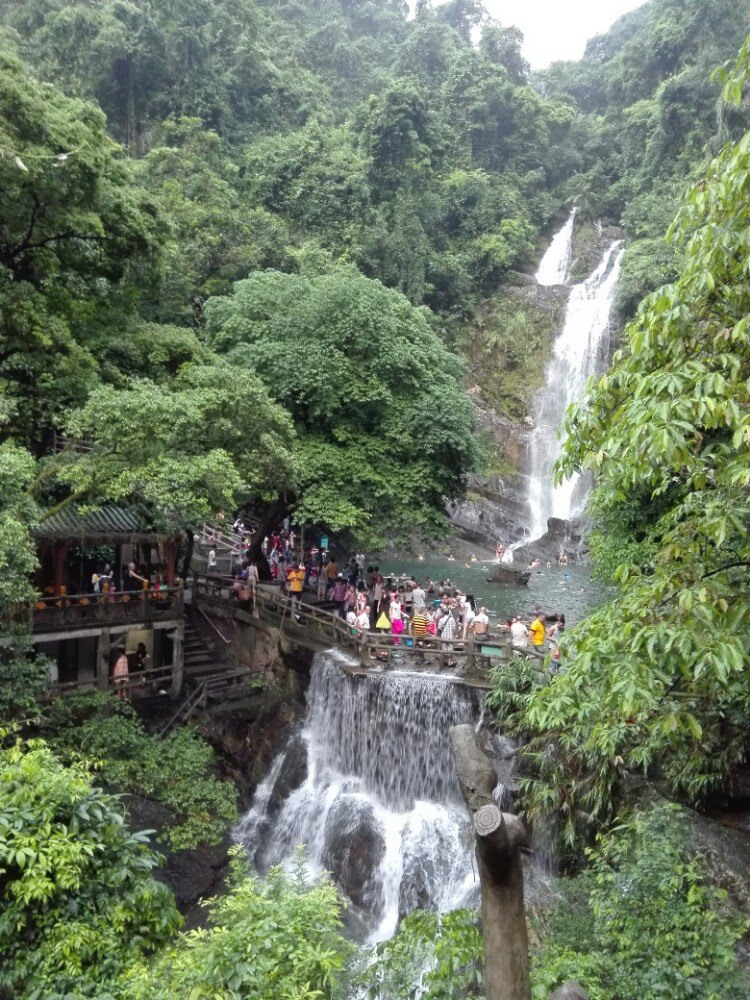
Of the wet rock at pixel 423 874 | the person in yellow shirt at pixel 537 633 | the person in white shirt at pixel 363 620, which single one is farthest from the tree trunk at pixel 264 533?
the wet rock at pixel 423 874

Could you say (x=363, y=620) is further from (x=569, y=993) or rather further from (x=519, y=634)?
(x=569, y=993)

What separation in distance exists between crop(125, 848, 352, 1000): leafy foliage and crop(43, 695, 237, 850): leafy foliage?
764cm

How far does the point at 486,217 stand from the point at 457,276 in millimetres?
6356

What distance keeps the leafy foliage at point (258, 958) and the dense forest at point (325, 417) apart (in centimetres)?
3

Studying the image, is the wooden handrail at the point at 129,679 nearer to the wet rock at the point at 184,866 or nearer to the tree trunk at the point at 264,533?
the wet rock at the point at 184,866

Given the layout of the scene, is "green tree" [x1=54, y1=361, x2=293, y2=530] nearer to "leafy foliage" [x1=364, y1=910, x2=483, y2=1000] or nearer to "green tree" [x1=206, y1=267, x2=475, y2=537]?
"green tree" [x1=206, y1=267, x2=475, y2=537]

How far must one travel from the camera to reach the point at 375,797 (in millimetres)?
13617

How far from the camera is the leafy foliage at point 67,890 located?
544cm

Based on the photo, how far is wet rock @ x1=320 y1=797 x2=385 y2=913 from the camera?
12.1 metres

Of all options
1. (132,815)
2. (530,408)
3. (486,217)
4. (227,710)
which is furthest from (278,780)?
(486,217)

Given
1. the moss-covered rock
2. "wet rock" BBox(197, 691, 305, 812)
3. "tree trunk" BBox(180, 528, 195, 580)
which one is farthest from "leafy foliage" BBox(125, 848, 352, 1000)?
the moss-covered rock

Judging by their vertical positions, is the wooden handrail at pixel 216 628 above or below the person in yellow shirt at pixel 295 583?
below

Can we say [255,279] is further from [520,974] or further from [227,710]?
[520,974]

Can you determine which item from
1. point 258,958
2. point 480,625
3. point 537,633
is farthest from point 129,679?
point 258,958
